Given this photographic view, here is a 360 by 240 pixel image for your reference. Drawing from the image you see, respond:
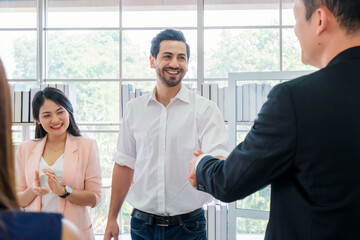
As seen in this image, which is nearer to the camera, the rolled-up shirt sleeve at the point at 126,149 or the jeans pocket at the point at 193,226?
the jeans pocket at the point at 193,226

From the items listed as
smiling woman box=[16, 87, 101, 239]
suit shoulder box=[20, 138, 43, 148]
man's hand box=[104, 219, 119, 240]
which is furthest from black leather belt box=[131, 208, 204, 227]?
suit shoulder box=[20, 138, 43, 148]

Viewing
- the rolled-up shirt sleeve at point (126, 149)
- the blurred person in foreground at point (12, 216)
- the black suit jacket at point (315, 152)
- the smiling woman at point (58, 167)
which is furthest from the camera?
the smiling woman at point (58, 167)

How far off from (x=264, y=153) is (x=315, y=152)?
13 centimetres

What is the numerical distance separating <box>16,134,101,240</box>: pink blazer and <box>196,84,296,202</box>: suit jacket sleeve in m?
1.50

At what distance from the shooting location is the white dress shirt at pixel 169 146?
75.5 inches

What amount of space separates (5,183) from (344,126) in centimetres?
81

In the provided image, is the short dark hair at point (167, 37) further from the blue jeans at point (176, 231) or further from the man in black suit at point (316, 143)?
the man in black suit at point (316, 143)

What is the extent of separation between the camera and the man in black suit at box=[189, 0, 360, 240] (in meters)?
0.91

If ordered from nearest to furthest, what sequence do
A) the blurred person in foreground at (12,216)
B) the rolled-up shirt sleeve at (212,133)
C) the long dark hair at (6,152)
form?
A: the blurred person in foreground at (12,216)
the long dark hair at (6,152)
the rolled-up shirt sleeve at (212,133)

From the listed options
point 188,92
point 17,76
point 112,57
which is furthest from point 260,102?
point 17,76

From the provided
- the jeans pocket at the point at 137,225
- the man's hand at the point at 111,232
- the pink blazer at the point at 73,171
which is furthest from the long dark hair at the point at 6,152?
the pink blazer at the point at 73,171

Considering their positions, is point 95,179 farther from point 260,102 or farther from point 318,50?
point 318,50

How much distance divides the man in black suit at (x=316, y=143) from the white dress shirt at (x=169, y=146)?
2.68 feet

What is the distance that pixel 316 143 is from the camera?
91 cm
